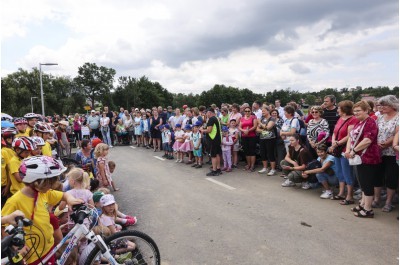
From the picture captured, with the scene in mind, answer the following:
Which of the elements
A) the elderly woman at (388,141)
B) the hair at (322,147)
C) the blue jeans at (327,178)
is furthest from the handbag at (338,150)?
the elderly woman at (388,141)

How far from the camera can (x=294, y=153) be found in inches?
267

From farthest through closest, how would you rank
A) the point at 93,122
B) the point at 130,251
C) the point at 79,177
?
the point at 93,122
the point at 79,177
the point at 130,251

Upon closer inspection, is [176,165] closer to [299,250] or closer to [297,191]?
[297,191]

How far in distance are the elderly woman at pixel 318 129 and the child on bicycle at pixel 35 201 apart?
563 centimetres

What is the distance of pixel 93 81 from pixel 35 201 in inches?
3248

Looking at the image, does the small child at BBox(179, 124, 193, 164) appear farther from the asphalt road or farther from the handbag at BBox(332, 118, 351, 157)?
the handbag at BBox(332, 118, 351, 157)

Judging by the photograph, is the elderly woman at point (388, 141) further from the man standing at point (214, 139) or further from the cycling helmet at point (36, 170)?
the cycling helmet at point (36, 170)

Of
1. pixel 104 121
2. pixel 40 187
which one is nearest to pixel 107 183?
pixel 40 187

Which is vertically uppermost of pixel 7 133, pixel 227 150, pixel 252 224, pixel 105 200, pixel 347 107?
pixel 347 107

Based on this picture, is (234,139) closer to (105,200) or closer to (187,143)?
(187,143)

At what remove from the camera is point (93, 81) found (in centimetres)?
7838

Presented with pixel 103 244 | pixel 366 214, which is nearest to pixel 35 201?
pixel 103 244

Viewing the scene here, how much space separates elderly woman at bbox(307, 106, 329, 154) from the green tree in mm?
76360

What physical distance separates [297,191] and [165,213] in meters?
3.15
